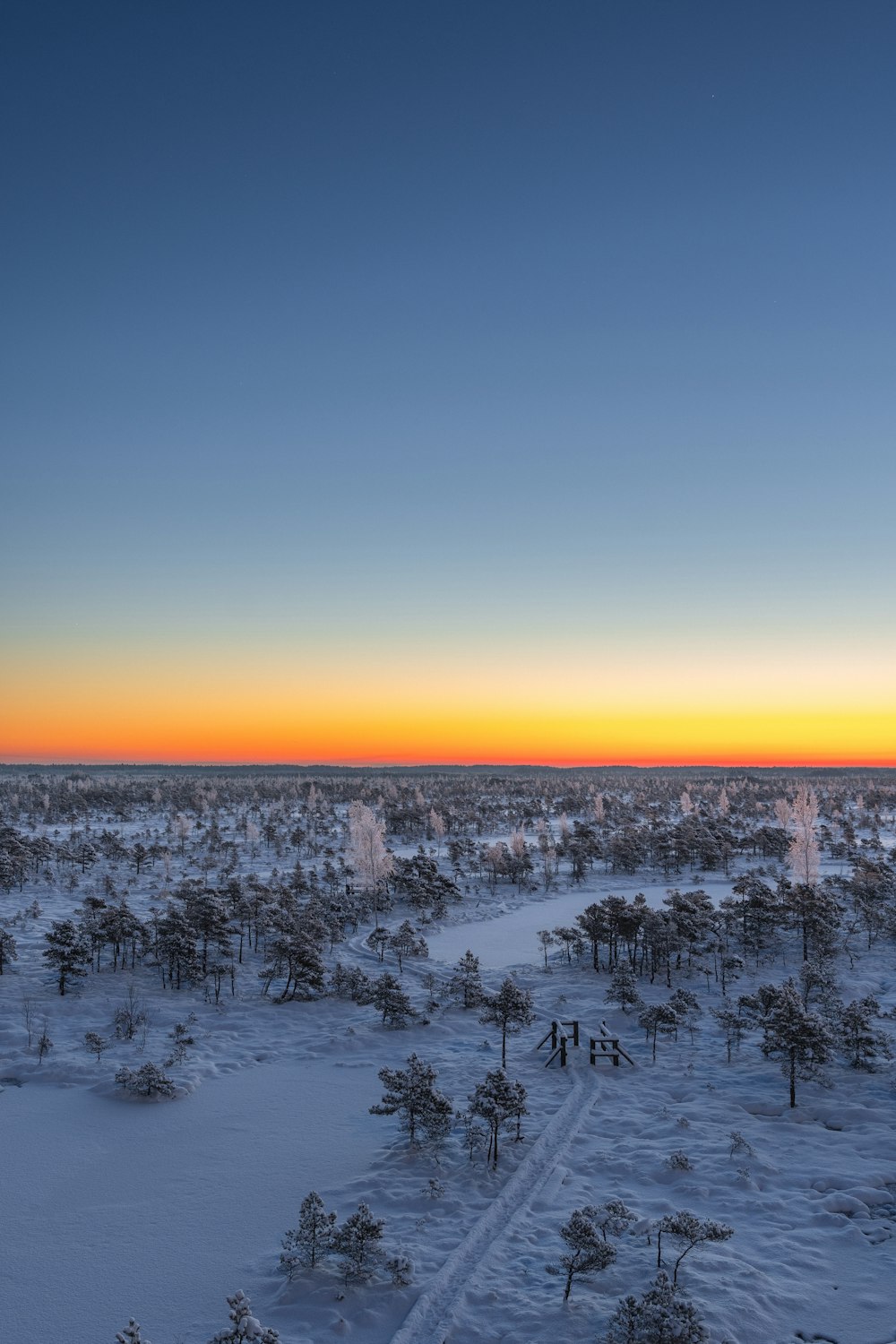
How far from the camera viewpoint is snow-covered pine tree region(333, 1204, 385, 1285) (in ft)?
35.1

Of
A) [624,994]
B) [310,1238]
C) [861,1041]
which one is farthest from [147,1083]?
[861,1041]

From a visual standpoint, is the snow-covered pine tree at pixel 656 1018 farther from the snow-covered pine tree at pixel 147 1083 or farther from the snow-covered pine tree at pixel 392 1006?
the snow-covered pine tree at pixel 147 1083

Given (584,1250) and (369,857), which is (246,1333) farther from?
(369,857)

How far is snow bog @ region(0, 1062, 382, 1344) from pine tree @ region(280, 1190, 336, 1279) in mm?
448

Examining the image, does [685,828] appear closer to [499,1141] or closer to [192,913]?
[192,913]

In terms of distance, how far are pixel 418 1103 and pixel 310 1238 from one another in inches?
153

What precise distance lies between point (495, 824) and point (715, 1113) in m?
63.9

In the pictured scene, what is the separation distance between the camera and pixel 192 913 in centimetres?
2722

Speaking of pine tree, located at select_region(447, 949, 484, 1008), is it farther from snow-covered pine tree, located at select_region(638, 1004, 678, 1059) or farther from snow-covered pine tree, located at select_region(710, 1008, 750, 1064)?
snow-covered pine tree, located at select_region(710, 1008, 750, 1064)

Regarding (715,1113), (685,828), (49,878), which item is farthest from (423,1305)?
(685,828)

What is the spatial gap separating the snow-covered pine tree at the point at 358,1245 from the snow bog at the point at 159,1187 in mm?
1204

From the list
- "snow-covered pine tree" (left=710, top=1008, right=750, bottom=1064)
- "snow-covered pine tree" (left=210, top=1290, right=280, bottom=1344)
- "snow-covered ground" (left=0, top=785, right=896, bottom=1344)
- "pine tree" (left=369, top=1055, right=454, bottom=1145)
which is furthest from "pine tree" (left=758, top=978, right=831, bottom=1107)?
"snow-covered pine tree" (left=210, top=1290, right=280, bottom=1344)

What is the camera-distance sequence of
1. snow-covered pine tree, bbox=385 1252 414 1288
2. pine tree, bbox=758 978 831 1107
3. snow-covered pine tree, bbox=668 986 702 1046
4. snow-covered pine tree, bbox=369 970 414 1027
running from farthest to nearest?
snow-covered pine tree, bbox=369 970 414 1027 → snow-covered pine tree, bbox=668 986 702 1046 → pine tree, bbox=758 978 831 1107 → snow-covered pine tree, bbox=385 1252 414 1288

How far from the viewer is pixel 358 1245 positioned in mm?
10805
